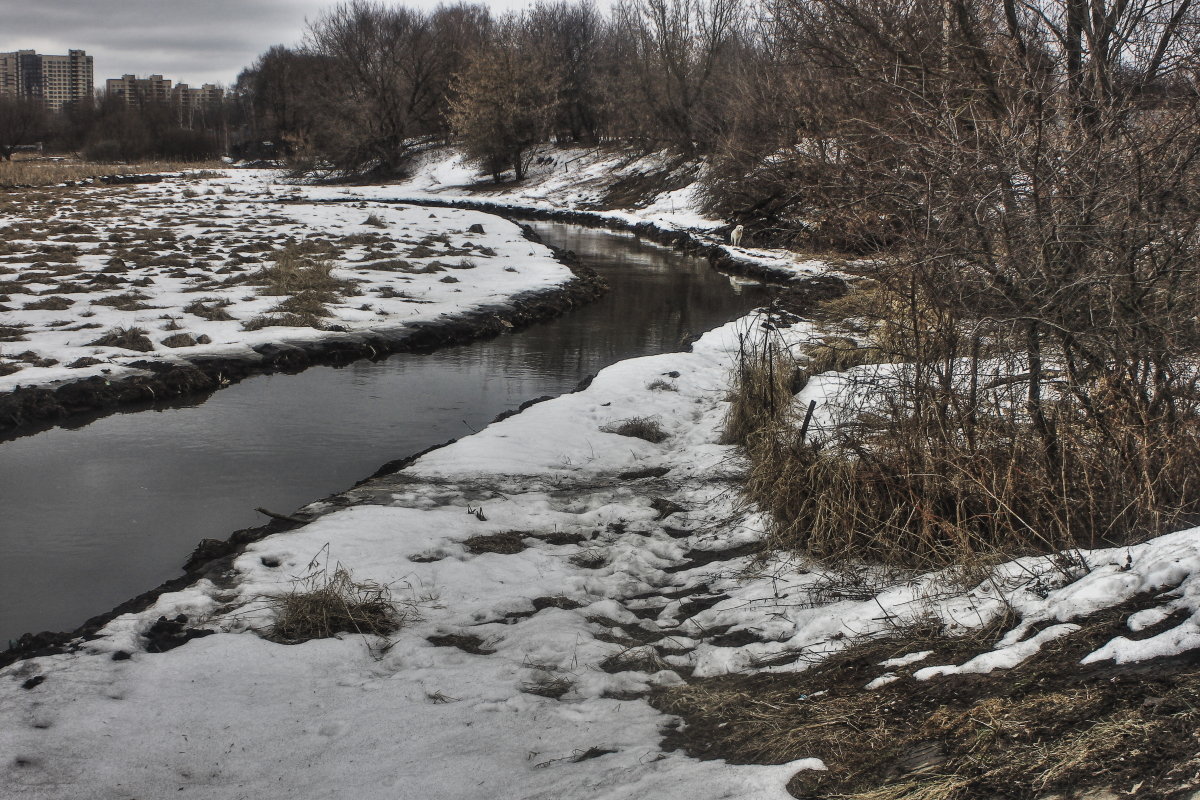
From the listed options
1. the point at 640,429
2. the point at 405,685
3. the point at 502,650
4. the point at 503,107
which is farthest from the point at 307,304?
the point at 503,107

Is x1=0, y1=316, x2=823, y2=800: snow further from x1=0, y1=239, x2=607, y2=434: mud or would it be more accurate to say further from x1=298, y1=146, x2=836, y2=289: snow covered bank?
x1=298, y1=146, x2=836, y2=289: snow covered bank

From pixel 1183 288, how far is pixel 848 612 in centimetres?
219

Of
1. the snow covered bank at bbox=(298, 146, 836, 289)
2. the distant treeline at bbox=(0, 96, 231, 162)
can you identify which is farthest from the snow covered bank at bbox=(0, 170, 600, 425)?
the distant treeline at bbox=(0, 96, 231, 162)

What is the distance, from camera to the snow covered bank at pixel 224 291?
33.2ft

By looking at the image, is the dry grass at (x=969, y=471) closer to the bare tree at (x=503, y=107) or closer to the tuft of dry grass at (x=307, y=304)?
the tuft of dry grass at (x=307, y=304)

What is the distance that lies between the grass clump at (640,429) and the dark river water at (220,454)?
1.49 m

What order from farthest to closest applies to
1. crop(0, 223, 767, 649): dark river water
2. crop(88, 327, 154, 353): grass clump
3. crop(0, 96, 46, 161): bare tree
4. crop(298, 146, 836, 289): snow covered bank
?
crop(0, 96, 46, 161): bare tree
crop(298, 146, 836, 289): snow covered bank
crop(88, 327, 154, 353): grass clump
crop(0, 223, 767, 649): dark river water

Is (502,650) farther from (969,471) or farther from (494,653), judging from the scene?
(969,471)

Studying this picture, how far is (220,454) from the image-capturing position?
7.90 meters

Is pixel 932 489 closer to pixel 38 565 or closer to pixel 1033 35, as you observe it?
pixel 1033 35

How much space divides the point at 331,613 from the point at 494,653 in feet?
2.72

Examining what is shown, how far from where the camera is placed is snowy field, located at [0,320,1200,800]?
317 centimetres

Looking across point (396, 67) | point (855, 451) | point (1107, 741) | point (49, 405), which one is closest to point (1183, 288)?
point (855, 451)

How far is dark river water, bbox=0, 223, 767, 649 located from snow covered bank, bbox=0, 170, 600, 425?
56 cm
